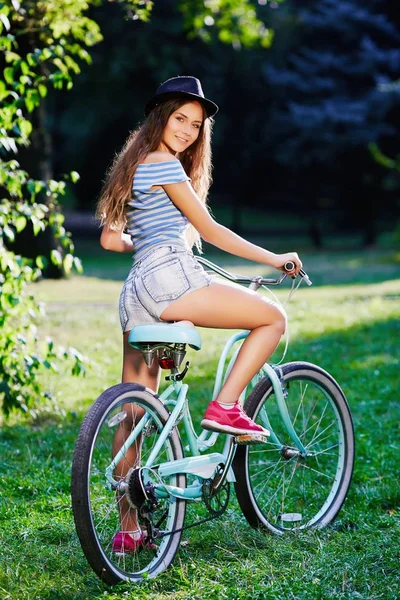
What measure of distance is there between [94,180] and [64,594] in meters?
37.0

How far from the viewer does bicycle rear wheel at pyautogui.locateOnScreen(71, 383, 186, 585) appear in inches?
135

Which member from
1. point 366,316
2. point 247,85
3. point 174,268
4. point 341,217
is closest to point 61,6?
point 174,268

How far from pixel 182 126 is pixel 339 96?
27.2 metres

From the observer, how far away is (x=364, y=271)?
21984 mm

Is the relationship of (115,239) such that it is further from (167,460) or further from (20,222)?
(20,222)

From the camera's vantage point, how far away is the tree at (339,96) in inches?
1169

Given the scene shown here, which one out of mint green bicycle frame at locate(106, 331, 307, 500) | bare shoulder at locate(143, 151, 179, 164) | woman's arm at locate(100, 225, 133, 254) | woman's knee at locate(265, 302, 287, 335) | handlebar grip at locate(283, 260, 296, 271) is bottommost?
mint green bicycle frame at locate(106, 331, 307, 500)

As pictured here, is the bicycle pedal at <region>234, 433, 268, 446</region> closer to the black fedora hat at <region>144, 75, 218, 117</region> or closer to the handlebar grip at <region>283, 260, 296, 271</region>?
the handlebar grip at <region>283, 260, 296, 271</region>

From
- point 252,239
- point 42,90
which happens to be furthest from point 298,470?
point 252,239

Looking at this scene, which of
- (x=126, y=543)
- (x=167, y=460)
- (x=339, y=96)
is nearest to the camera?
(x=126, y=543)

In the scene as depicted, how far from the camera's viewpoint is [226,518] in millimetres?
4566

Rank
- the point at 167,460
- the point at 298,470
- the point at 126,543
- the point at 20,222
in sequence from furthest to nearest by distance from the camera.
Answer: the point at 20,222 → the point at 298,470 → the point at 167,460 → the point at 126,543

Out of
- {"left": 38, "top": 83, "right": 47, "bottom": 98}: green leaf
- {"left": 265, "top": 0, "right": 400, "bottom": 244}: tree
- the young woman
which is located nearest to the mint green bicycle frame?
the young woman

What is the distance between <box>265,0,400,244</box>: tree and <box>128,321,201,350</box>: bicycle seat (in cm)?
2588
